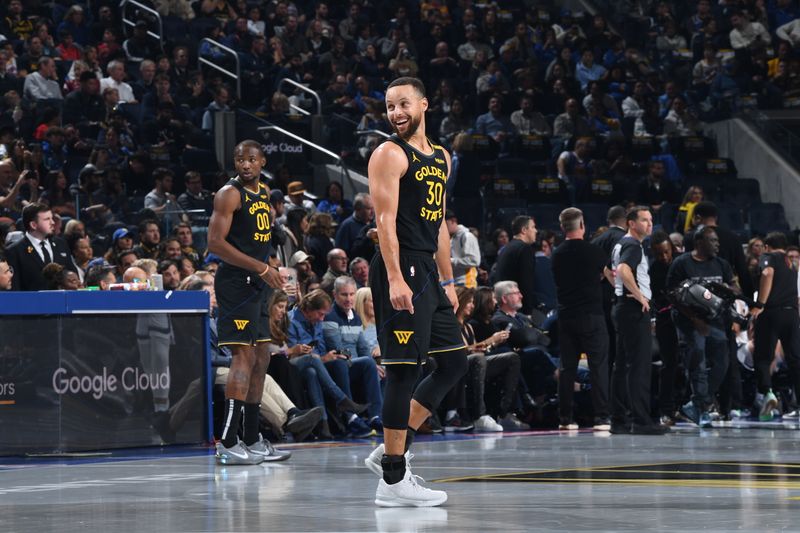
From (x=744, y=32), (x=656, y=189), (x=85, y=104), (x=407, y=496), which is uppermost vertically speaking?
(x=744, y=32)

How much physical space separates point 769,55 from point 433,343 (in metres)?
19.4

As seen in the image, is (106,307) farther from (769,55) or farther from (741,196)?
(769,55)

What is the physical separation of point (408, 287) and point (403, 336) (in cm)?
23

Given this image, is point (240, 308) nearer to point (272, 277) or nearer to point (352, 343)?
point (272, 277)

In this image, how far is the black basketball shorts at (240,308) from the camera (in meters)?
8.75

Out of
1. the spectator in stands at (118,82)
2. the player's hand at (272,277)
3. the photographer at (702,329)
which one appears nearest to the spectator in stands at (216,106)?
the spectator in stands at (118,82)

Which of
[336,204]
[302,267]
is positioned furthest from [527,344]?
[336,204]

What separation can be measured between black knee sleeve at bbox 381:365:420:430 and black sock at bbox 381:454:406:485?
143mm

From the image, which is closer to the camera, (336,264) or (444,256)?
(444,256)

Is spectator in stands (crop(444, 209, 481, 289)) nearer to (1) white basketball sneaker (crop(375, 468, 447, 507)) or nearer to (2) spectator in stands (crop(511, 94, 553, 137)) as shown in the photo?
(2) spectator in stands (crop(511, 94, 553, 137))

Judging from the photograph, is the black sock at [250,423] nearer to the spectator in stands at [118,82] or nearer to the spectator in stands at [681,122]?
the spectator in stands at [118,82]

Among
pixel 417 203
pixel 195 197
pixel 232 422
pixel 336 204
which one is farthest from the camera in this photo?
pixel 336 204

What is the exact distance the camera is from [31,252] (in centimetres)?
1135

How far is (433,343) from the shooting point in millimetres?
6586
